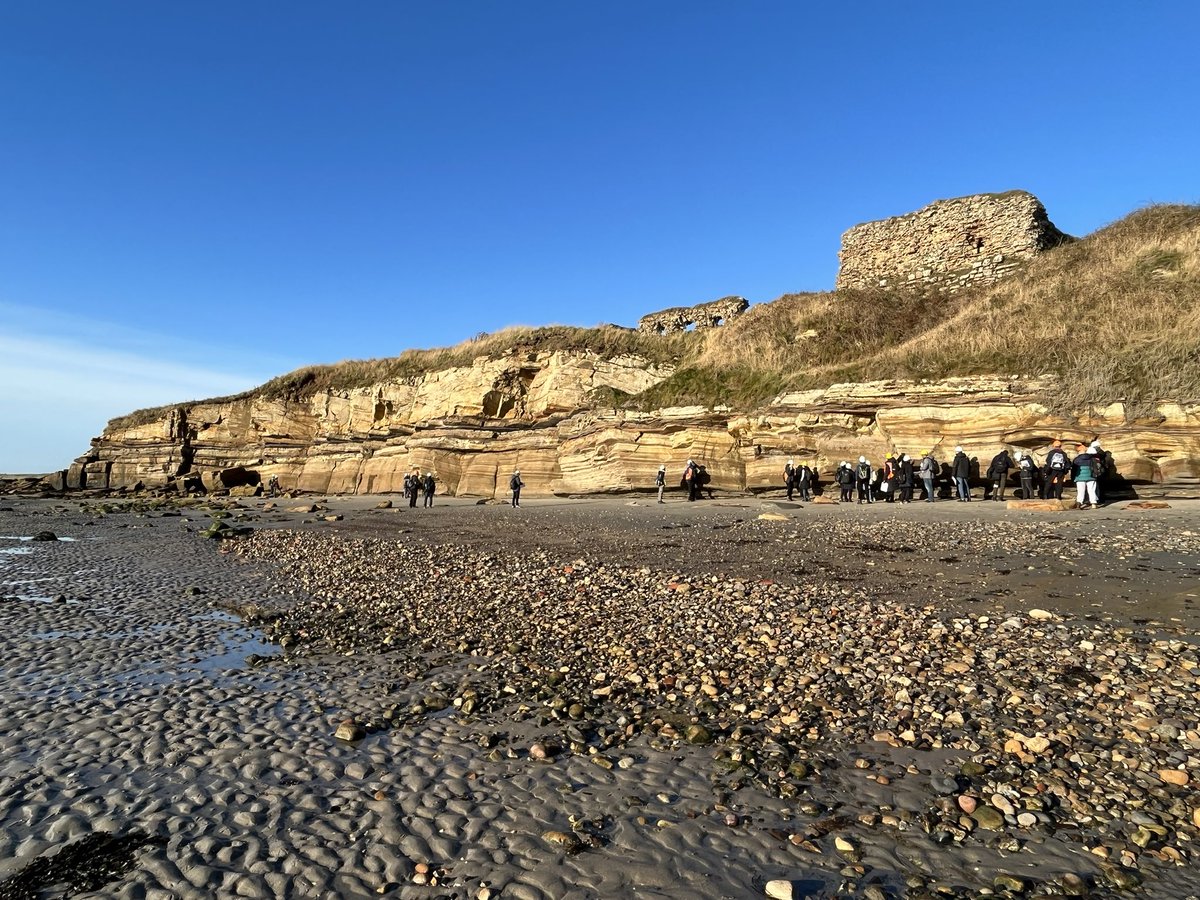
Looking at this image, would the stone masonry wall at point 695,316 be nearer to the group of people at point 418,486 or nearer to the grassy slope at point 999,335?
the grassy slope at point 999,335

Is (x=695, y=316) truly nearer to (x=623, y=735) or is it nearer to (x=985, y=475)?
(x=985, y=475)

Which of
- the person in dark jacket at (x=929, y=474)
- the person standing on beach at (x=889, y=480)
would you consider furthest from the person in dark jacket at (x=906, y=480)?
the person in dark jacket at (x=929, y=474)

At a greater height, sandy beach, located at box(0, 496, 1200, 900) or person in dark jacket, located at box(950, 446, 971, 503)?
person in dark jacket, located at box(950, 446, 971, 503)

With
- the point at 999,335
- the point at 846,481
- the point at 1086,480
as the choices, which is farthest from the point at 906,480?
the point at 999,335

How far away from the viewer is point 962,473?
69.8ft

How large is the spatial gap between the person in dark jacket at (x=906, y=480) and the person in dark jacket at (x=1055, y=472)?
3.89 metres

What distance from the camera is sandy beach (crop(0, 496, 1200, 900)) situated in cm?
355

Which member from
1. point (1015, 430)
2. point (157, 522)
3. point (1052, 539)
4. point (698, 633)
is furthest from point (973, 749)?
point (157, 522)

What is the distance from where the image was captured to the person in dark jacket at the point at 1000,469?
20.5 meters

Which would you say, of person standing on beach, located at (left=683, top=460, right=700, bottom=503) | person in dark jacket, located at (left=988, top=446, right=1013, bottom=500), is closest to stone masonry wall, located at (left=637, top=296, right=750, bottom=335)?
person standing on beach, located at (left=683, top=460, right=700, bottom=503)

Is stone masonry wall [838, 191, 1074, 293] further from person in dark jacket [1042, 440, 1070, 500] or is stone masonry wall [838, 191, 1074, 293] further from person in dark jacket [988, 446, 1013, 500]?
person in dark jacket [1042, 440, 1070, 500]

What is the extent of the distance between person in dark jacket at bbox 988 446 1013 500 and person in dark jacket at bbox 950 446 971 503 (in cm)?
69

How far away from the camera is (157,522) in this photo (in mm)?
26953

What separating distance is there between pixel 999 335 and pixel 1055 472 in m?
7.14
